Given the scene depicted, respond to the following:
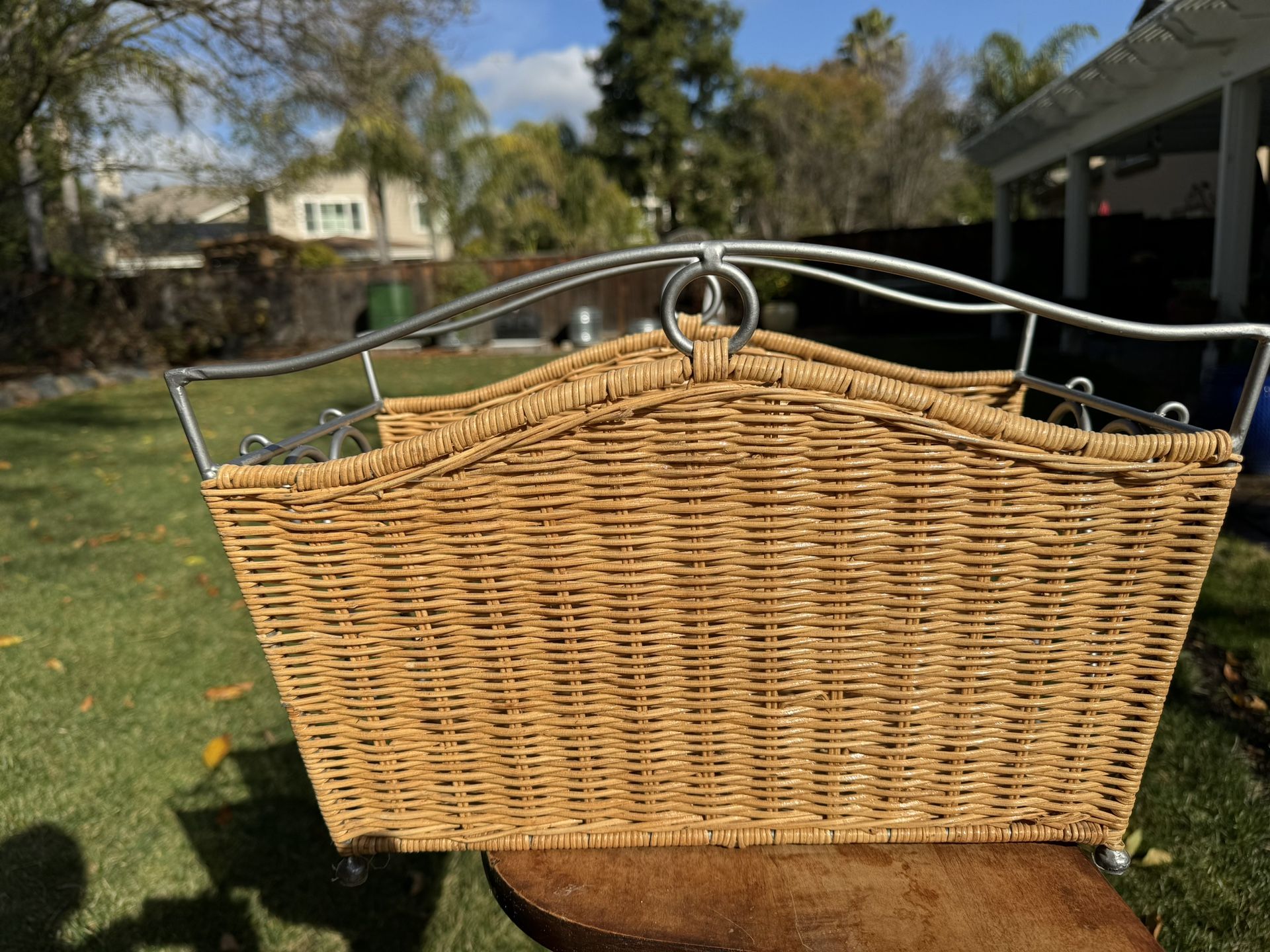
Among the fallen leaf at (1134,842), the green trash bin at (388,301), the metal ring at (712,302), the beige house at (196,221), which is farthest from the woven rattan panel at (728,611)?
the green trash bin at (388,301)

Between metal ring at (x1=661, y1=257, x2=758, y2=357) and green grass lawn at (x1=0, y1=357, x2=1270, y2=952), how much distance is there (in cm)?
174

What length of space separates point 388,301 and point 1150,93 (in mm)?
12120

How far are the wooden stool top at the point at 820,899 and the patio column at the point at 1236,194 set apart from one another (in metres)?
7.24

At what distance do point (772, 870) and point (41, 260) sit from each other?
14.6 meters

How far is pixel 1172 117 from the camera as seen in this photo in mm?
8266

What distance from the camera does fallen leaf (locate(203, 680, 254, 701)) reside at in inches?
119

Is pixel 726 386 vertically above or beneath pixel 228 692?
above

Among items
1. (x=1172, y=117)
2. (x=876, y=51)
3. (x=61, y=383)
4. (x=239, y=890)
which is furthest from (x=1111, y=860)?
(x=876, y=51)

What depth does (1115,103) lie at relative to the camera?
8.86 meters

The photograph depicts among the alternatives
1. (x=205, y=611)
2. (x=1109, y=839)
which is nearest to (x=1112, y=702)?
(x=1109, y=839)

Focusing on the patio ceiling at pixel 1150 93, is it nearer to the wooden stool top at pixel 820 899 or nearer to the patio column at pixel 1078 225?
the patio column at pixel 1078 225

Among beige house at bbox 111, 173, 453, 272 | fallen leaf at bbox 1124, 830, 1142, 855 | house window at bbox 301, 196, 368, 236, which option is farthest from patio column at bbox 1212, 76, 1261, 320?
house window at bbox 301, 196, 368, 236

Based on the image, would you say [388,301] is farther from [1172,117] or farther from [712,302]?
[712,302]

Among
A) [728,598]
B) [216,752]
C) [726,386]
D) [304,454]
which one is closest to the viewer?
[726,386]
